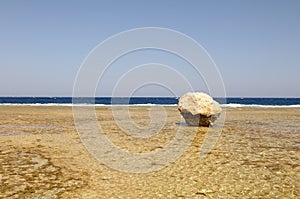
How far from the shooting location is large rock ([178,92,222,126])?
54.1 ft

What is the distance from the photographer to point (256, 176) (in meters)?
7.69

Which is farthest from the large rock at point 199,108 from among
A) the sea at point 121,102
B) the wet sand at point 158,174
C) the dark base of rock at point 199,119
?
the sea at point 121,102

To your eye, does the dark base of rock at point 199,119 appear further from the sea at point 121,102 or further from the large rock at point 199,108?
the sea at point 121,102

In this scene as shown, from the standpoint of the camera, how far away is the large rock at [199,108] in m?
16.5

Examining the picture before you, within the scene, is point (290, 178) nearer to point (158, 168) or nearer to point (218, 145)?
point (158, 168)

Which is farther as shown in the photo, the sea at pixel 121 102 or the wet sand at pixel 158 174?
the sea at pixel 121 102

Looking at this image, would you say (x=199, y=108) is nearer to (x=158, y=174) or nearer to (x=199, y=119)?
(x=199, y=119)

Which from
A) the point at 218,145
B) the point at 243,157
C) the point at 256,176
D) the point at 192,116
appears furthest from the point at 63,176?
the point at 192,116

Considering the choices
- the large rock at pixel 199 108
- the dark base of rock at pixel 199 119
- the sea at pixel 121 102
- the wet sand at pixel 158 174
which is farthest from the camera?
the sea at pixel 121 102

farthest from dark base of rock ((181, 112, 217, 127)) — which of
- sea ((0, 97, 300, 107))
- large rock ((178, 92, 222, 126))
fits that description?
sea ((0, 97, 300, 107))

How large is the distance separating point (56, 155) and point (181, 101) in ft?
28.7

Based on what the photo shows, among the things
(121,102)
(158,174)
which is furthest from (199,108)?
(121,102)

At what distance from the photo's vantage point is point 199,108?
16.6 m

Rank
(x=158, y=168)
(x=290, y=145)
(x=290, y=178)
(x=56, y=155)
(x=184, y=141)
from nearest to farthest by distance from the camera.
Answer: (x=290, y=178) < (x=158, y=168) < (x=56, y=155) < (x=290, y=145) < (x=184, y=141)
